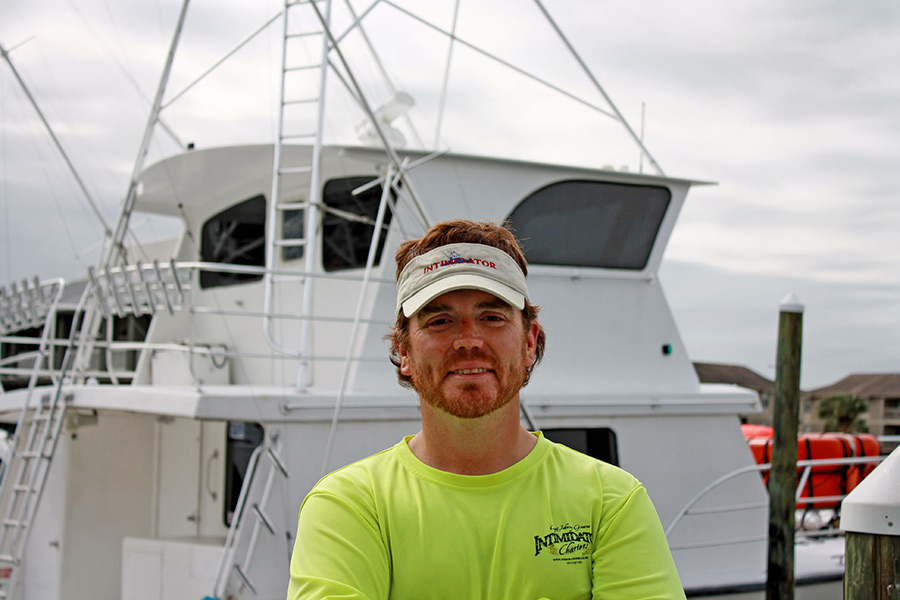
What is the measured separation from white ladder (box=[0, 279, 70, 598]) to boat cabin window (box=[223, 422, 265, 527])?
3.48ft

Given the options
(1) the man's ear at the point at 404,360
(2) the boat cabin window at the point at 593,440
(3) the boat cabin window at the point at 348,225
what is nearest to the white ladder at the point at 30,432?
(3) the boat cabin window at the point at 348,225

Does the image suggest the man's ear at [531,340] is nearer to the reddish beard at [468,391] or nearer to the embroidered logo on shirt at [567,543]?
the reddish beard at [468,391]

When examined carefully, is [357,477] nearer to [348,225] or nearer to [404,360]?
[404,360]

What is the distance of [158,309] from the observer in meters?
5.30

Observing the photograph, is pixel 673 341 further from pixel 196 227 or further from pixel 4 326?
pixel 4 326

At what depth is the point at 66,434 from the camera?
600cm

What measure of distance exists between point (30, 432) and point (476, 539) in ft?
16.0

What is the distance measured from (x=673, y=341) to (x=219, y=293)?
3.76 m

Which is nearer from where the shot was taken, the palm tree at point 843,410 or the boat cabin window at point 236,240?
the boat cabin window at point 236,240

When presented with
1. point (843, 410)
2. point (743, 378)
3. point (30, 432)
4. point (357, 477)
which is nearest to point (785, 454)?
point (357, 477)

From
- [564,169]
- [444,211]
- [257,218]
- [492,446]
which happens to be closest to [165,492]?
[257,218]

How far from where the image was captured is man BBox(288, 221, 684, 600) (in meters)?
1.50

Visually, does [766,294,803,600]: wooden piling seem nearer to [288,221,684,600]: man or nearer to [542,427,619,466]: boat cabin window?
[542,427,619,466]: boat cabin window

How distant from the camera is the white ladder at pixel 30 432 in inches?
204
